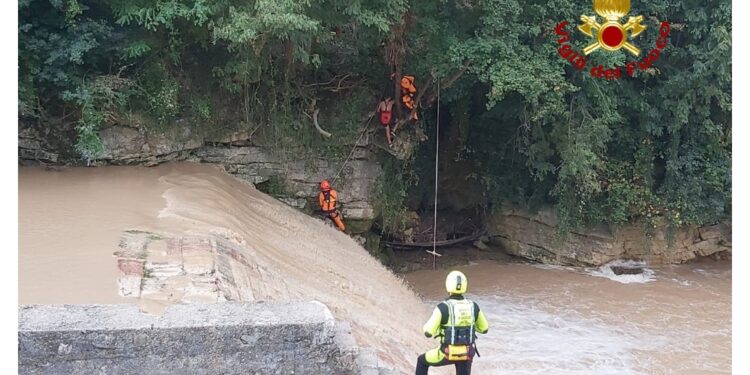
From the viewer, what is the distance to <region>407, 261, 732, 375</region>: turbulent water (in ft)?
30.8

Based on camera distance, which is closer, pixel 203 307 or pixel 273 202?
pixel 203 307

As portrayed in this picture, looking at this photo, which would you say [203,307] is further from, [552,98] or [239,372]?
[552,98]

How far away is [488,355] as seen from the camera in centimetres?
921

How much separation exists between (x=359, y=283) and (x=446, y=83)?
5.31 meters

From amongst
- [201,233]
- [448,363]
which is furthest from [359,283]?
[448,363]

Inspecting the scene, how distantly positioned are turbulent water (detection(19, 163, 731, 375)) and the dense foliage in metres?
1.41

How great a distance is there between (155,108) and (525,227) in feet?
30.1

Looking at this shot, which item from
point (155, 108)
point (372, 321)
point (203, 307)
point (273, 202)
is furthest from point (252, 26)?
point (203, 307)

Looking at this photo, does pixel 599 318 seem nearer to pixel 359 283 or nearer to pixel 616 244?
pixel 616 244

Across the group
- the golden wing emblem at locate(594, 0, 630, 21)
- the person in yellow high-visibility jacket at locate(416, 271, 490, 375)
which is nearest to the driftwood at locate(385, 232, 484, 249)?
the golden wing emblem at locate(594, 0, 630, 21)

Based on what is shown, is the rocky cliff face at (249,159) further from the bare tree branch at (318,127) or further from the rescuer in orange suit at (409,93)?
the rescuer in orange suit at (409,93)

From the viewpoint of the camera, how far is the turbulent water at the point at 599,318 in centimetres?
938

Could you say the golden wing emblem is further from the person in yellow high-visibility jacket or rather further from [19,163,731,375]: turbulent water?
[19,163,731,375]: turbulent water

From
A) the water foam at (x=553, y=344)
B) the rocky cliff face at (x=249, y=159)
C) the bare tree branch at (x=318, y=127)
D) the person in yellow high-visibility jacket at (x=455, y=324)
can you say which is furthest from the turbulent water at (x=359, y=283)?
the bare tree branch at (x=318, y=127)
